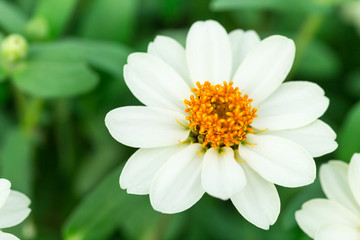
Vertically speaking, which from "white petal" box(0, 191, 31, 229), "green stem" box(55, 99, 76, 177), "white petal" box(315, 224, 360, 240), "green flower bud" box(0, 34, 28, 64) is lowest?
"green stem" box(55, 99, 76, 177)

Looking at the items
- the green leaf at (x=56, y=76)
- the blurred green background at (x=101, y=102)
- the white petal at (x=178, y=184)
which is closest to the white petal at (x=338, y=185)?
the blurred green background at (x=101, y=102)

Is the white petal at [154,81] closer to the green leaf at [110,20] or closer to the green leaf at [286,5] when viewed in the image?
the green leaf at [286,5]

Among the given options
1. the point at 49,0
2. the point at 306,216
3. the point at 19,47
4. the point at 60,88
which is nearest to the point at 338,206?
the point at 306,216

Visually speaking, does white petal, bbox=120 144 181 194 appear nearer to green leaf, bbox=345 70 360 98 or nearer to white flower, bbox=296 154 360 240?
white flower, bbox=296 154 360 240

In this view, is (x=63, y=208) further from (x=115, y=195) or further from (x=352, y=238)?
(x=352, y=238)

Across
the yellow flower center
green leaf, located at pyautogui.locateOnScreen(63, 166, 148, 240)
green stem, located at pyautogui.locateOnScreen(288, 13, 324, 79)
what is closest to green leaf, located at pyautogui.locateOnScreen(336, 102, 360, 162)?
the yellow flower center

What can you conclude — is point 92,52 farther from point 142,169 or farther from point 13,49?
point 142,169
